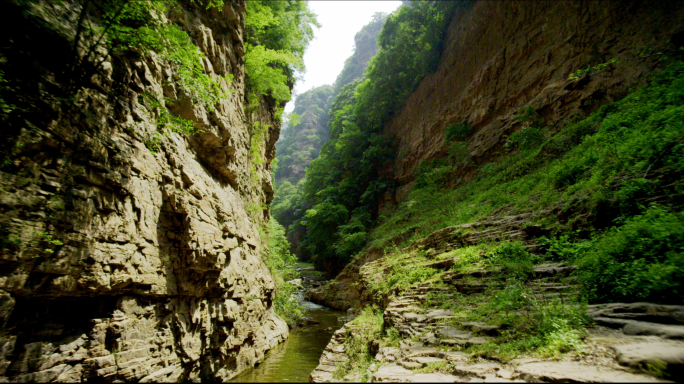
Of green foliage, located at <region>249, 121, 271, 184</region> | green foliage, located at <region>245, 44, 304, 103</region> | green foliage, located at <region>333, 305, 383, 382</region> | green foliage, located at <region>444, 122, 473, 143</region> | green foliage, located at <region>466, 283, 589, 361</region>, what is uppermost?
green foliage, located at <region>245, 44, 304, 103</region>

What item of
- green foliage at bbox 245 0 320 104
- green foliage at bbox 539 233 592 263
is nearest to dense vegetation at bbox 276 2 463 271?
green foliage at bbox 245 0 320 104

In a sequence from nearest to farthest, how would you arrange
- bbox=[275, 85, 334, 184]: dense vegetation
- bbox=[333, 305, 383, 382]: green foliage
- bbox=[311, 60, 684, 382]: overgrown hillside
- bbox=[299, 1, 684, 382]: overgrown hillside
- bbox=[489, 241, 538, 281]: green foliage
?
bbox=[311, 60, 684, 382]: overgrown hillside
bbox=[299, 1, 684, 382]: overgrown hillside
bbox=[489, 241, 538, 281]: green foliage
bbox=[333, 305, 383, 382]: green foliage
bbox=[275, 85, 334, 184]: dense vegetation

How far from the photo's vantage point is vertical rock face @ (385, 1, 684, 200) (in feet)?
39.5

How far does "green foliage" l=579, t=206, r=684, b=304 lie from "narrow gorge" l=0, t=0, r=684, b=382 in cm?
3

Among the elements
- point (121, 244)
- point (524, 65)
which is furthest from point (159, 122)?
point (524, 65)

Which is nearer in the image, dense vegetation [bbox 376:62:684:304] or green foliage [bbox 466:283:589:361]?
green foliage [bbox 466:283:589:361]

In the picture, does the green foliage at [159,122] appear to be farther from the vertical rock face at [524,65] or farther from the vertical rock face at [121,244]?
the vertical rock face at [524,65]

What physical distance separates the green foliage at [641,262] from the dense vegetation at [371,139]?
18946 mm

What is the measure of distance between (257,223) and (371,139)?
1835 cm

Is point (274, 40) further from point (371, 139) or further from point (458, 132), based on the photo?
point (371, 139)

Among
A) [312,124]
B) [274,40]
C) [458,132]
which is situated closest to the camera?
[274,40]

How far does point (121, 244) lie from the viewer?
6172mm

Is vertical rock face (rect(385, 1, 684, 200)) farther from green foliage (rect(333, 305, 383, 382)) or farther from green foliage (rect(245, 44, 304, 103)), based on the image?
green foliage (rect(333, 305, 383, 382))

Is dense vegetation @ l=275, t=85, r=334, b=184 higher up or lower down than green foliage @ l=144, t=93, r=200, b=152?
higher up
